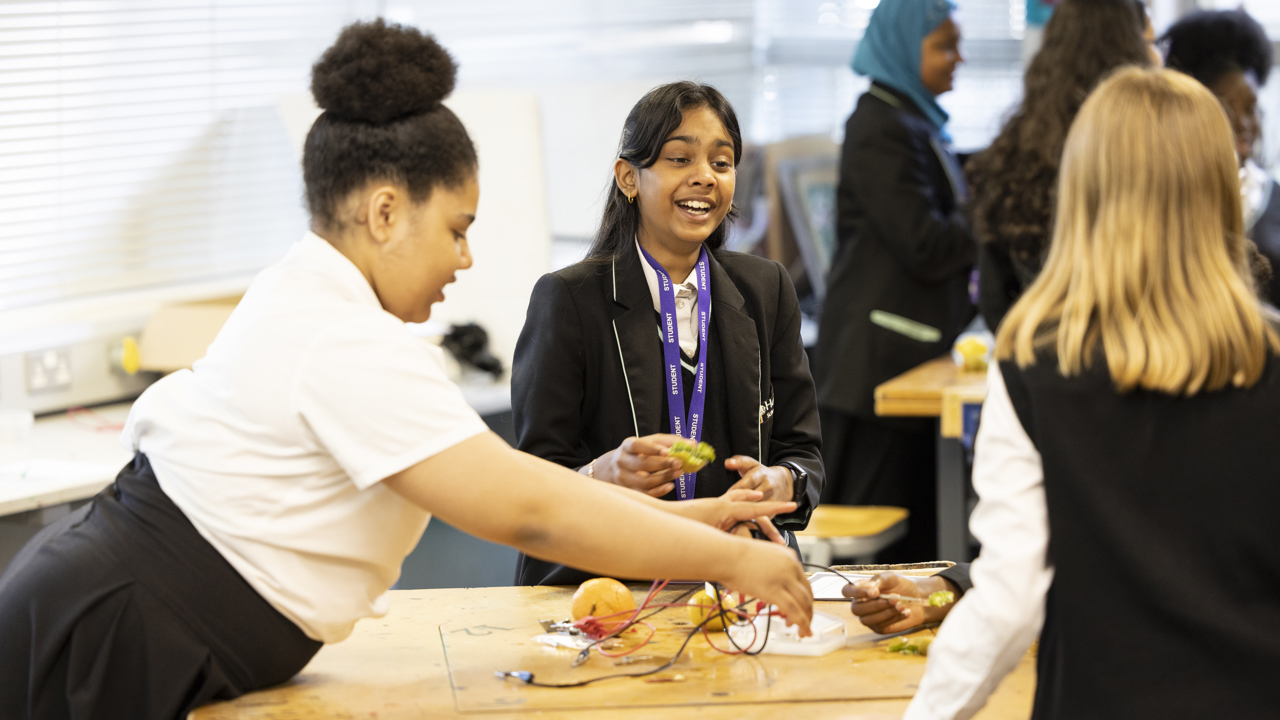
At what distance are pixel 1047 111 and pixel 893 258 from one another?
74 centimetres

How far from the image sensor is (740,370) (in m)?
2.05

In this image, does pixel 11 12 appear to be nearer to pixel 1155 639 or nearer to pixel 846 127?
pixel 846 127

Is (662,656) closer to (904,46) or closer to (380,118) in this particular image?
(380,118)

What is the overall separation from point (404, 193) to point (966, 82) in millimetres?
4898

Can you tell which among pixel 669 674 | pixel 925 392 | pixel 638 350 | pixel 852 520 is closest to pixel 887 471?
pixel 852 520

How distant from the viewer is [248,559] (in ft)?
4.68

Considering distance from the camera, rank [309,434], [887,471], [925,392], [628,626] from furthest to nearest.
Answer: [887,471] < [925,392] < [628,626] < [309,434]

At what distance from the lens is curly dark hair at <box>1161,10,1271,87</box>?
12.2ft

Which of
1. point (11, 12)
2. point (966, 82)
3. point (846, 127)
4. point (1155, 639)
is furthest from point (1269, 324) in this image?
point (966, 82)

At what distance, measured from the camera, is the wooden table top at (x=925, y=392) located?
11.0ft

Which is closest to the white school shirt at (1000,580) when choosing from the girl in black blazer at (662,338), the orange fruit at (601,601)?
the orange fruit at (601,601)

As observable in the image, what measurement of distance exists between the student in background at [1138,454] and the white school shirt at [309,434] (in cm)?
61

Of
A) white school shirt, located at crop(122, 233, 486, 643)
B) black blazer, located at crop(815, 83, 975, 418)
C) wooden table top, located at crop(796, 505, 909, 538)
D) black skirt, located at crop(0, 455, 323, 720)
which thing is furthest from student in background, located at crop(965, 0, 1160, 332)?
black skirt, located at crop(0, 455, 323, 720)

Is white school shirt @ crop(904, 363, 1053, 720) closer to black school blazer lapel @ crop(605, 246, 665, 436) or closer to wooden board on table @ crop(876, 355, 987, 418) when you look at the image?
black school blazer lapel @ crop(605, 246, 665, 436)
